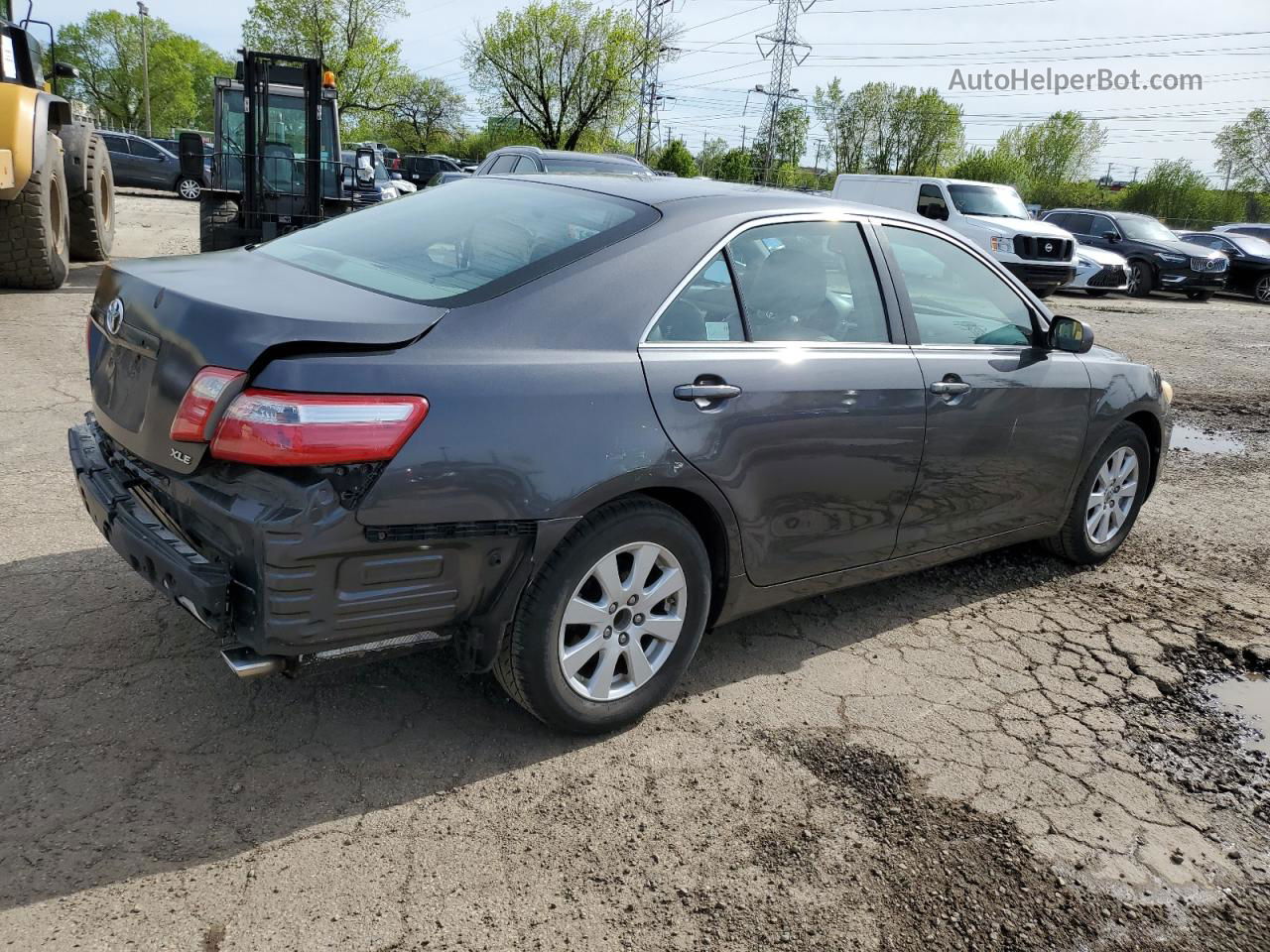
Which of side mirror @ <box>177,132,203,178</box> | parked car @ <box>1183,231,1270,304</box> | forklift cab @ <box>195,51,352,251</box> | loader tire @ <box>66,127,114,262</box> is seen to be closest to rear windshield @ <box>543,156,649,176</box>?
forklift cab @ <box>195,51,352,251</box>

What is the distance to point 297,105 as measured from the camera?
13125 millimetres

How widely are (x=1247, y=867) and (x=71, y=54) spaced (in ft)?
298

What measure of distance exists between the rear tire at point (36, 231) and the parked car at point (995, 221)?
39.5 feet

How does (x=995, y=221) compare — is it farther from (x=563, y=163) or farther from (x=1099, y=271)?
(x=563, y=163)

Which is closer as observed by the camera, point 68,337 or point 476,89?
point 68,337

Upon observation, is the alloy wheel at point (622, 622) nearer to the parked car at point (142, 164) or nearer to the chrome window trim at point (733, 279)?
the chrome window trim at point (733, 279)

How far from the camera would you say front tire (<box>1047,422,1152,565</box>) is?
4754 millimetres

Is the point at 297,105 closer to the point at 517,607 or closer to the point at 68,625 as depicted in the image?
the point at 68,625

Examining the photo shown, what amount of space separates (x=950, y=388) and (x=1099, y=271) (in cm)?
1812

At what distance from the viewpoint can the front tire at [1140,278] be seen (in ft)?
70.8

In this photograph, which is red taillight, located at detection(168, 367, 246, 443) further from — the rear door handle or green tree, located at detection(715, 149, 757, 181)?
green tree, located at detection(715, 149, 757, 181)

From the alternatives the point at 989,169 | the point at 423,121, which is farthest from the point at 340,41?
the point at 989,169

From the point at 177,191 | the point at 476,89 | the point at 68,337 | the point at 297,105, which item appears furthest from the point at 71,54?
the point at 68,337

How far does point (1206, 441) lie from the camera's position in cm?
836
